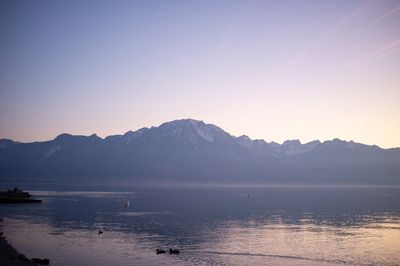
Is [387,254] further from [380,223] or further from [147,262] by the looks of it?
[380,223]

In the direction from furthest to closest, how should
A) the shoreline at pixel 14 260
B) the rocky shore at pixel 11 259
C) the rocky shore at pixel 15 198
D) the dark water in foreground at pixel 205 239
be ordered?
the rocky shore at pixel 15 198 → the dark water in foreground at pixel 205 239 → the shoreline at pixel 14 260 → the rocky shore at pixel 11 259

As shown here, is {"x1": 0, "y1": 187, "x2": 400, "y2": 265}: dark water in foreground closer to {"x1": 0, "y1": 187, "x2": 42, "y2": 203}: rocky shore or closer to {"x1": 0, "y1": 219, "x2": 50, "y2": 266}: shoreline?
{"x1": 0, "y1": 219, "x2": 50, "y2": 266}: shoreline

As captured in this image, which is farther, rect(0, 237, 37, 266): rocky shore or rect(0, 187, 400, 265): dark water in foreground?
rect(0, 187, 400, 265): dark water in foreground

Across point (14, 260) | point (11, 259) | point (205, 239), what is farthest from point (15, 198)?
point (14, 260)

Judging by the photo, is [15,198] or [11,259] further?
[15,198]

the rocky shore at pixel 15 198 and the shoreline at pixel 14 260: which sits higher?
the rocky shore at pixel 15 198

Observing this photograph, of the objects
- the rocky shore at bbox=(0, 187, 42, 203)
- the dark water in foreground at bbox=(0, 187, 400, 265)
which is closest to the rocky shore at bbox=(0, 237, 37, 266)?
the dark water in foreground at bbox=(0, 187, 400, 265)

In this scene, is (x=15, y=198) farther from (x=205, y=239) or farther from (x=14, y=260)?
(x=14, y=260)

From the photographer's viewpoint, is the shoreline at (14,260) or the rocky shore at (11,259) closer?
the rocky shore at (11,259)

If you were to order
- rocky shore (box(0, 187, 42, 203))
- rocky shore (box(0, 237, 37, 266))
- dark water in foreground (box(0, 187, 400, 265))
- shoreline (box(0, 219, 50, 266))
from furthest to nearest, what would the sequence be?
rocky shore (box(0, 187, 42, 203)) < dark water in foreground (box(0, 187, 400, 265)) < shoreline (box(0, 219, 50, 266)) < rocky shore (box(0, 237, 37, 266))

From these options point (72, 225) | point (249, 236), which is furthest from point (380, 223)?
point (72, 225)

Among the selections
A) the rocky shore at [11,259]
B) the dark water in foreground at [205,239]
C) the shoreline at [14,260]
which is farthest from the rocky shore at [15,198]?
the shoreline at [14,260]

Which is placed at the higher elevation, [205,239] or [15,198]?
[15,198]

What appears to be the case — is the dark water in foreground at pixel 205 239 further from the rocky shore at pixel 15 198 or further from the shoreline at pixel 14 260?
the rocky shore at pixel 15 198
